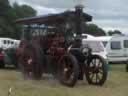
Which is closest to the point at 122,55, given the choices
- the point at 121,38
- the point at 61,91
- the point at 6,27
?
the point at 121,38

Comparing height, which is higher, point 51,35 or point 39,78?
point 51,35

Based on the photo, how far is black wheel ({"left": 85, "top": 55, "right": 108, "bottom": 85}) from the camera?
14188 mm

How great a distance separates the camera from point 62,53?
14.5 meters

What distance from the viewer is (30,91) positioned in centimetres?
1182

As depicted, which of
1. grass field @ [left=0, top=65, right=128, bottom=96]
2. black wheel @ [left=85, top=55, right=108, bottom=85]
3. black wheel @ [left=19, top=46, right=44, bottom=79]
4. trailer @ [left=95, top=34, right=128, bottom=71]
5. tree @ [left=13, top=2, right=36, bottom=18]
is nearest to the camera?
grass field @ [left=0, top=65, right=128, bottom=96]

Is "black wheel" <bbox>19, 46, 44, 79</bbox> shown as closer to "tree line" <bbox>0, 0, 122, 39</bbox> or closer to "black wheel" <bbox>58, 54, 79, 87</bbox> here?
"black wheel" <bbox>58, 54, 79, 87</bbox>

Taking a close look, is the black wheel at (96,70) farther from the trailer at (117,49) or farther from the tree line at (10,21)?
the tree line at (10,21)

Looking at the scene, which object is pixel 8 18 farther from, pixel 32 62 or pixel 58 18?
pixel 58 18

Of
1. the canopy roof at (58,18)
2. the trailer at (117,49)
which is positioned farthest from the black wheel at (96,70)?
the trailer at (117,49)

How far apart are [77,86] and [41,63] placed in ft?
5.76

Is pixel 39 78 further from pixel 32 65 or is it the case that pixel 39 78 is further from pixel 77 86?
pixel 77 86

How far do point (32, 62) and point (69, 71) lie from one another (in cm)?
187

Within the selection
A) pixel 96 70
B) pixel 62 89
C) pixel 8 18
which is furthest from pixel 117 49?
pixel 8 18

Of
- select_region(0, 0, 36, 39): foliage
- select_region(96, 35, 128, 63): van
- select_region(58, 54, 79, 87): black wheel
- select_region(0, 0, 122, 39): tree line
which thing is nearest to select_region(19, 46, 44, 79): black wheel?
select_region(58, 54, 79, 87): black wheel
